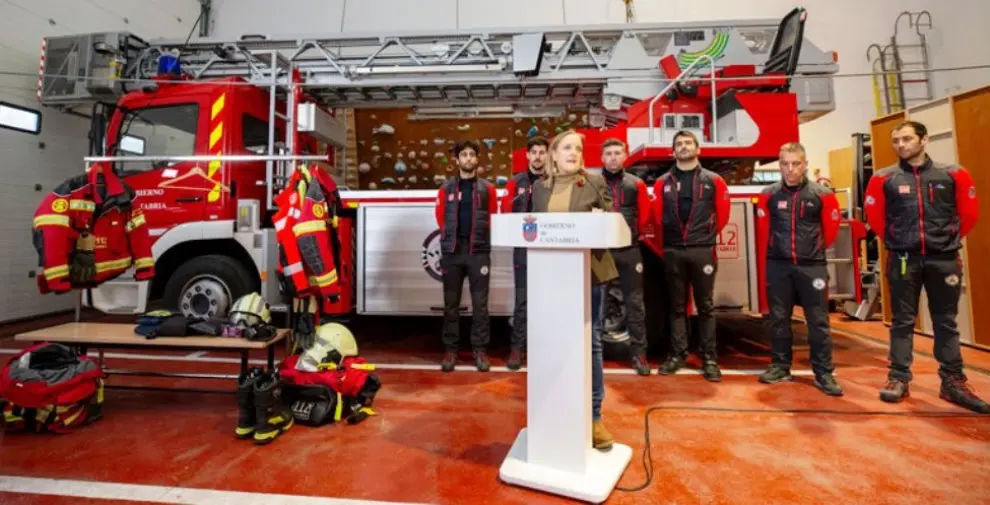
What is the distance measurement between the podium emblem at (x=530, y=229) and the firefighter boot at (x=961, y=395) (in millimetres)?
3041

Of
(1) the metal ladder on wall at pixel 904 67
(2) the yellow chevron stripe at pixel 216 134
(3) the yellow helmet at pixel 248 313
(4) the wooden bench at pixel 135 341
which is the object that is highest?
(1) the metal ladder on wall at pixel 904 67

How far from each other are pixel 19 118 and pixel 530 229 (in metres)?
7.27

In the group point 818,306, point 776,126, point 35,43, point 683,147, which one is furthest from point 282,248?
point 35,43

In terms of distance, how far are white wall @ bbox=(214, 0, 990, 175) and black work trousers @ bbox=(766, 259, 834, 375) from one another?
5686 mm

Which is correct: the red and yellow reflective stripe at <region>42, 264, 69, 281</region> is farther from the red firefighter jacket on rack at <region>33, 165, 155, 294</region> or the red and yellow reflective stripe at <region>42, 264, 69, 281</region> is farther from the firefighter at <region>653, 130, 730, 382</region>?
the firefighter at <region>653, 130, 730, 382</region>

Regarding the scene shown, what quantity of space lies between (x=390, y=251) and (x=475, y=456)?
2.39 meters

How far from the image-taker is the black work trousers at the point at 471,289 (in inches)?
143

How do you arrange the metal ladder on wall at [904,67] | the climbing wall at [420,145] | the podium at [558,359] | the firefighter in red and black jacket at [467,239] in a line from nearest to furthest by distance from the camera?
1. the podium at [558,359]
2. the firefighter in red and black jacket at [467,239]
3. the metal ladder on wall at [904,67]
4. the climbing wall at [420,145]

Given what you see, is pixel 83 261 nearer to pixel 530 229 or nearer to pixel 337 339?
pixel 337 339

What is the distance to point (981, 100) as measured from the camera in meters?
4.21

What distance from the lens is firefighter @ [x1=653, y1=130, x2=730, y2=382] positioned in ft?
10.9

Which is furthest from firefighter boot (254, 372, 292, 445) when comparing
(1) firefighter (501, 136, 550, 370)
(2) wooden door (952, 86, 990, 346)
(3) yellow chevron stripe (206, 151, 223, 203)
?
(2) wooden door (952, 86, 990, 346)

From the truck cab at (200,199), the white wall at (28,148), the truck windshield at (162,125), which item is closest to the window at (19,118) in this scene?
the white wall at (28,148)

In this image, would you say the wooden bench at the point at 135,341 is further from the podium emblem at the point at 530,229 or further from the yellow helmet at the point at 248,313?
the podium emblem at the point at 530,229
